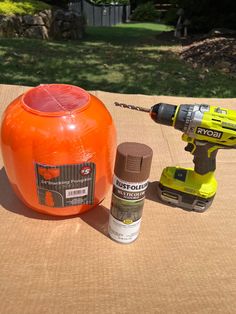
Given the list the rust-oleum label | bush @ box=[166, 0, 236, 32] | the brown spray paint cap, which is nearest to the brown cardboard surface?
the rust-oleum label

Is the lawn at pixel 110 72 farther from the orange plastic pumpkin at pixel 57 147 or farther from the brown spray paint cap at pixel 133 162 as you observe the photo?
the brown spray paint cap at pixel 133 162

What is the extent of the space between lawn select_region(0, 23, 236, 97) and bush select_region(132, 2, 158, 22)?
14.5 m

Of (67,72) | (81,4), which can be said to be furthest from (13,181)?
(81,4)

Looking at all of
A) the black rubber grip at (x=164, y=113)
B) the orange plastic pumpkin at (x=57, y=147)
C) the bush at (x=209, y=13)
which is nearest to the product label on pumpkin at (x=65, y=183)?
the orange plastic pumpkin at (x=57, y=147)

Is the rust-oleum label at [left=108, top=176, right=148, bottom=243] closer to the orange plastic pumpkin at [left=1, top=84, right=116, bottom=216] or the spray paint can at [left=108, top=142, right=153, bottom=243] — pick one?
the spray paint can at [left=108, top=142, right=153, bottom=243]

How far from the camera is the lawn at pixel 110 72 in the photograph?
15.2 feet

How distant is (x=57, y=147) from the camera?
1.53m

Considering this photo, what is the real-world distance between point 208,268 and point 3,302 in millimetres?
916

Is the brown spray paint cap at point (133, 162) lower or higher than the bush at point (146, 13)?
higher

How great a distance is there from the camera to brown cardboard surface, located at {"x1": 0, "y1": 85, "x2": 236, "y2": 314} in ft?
4.55

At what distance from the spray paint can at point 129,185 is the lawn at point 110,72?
3102 mm

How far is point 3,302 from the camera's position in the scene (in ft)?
4.42

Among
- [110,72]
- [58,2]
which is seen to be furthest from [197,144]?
[58,2]

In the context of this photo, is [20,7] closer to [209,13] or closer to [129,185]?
[209,13]
